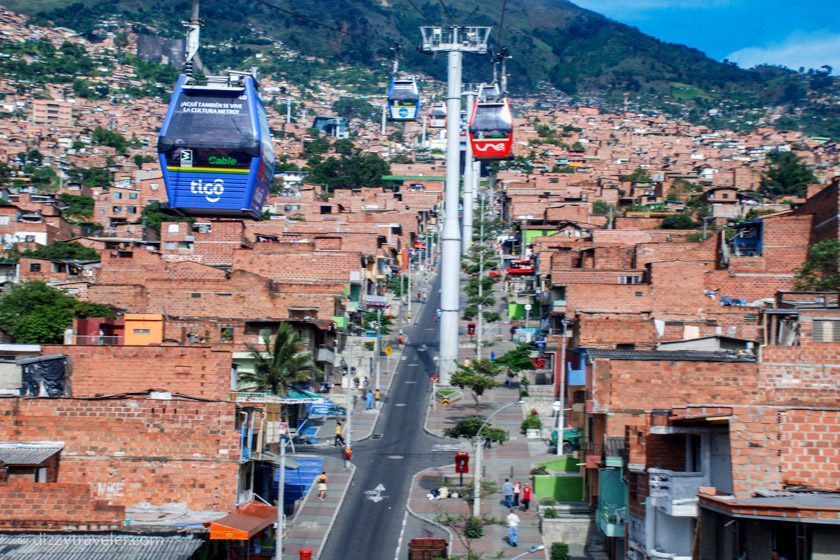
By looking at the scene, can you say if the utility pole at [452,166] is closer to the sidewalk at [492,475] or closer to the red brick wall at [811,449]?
the sidewalk at [492,475]

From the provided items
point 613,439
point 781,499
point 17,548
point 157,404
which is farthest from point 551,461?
point 781,499

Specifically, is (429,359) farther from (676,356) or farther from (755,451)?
(755,451)

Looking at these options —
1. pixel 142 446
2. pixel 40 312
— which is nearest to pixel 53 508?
pixel 142 446

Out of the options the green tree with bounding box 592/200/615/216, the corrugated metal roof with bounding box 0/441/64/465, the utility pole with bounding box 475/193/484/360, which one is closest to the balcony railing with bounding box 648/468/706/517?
the corrugated metal roof with bounding box 0/441/64/465

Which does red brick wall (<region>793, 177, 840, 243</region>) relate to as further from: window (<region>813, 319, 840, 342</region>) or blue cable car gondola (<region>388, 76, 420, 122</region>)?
blue cable car gondola (<region>388, 76, 420, 122</region>)

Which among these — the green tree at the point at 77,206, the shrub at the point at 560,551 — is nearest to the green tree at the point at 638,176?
the green tree at the point at 77,206

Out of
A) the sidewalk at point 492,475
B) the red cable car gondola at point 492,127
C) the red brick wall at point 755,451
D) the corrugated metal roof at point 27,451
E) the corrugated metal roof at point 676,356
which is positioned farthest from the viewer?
the red cable car gondola at point 492,127
